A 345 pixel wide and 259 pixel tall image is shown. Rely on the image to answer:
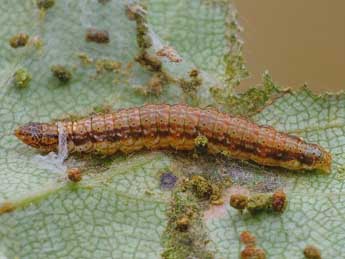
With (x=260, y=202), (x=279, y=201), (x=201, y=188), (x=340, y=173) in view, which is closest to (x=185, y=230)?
(x=201, y=188)

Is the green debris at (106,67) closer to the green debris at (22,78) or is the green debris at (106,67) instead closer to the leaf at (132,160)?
the leaf at (132,160)

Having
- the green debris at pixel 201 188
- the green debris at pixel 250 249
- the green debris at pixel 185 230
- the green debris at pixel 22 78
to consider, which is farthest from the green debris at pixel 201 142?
the green debris at pixel 22 78

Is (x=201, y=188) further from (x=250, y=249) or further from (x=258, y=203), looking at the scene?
(x=250, y=249)

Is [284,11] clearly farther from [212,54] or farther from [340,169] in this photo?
[340,169]

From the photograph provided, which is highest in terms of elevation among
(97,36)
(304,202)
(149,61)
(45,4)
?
(45,4)

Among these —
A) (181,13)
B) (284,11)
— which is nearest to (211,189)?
(181,13)

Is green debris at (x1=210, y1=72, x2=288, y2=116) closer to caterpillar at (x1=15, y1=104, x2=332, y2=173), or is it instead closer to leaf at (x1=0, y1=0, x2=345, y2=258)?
leaf at (x1=0, y1=0, x2=345, y2=258)
